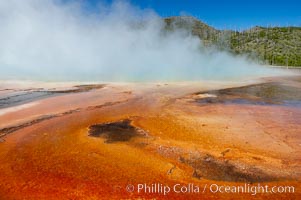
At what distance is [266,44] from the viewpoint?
5250cm

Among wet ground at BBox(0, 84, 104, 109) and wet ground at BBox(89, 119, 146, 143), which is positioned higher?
wet ground at BBox(0, 84, 104, 109)

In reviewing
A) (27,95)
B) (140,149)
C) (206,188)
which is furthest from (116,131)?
(27,95)

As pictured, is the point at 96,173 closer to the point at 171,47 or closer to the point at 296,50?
the point at 171,47

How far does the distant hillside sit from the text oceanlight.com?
37.2 m

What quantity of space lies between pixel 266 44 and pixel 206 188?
53001 mm

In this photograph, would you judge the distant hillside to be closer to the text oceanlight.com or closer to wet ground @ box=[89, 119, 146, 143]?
wet ground @ box=[89, 119, 146, 143]

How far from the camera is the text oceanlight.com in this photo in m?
4.09

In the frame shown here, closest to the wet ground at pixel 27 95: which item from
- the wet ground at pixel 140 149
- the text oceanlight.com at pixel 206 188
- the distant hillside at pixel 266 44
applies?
the wet ground at pixel 140 149

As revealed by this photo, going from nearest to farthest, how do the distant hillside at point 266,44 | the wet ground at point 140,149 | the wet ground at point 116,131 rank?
the wet ground at point 140,149 → the wet ground at point 116,131 → the distant hillside at point 266,44

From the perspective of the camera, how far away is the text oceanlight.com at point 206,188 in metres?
4.09

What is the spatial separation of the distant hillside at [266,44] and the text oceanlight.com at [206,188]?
3721 centimetres

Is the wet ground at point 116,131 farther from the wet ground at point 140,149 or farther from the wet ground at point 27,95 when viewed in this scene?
the wet ground at point 27,95

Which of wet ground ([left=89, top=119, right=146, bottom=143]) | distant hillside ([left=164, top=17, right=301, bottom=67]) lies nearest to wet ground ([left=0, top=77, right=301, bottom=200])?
wet ground ([left=89, top=119, right=146, bottom=143])

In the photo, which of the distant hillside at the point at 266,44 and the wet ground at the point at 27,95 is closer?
the wet ground at the point at 27,95
